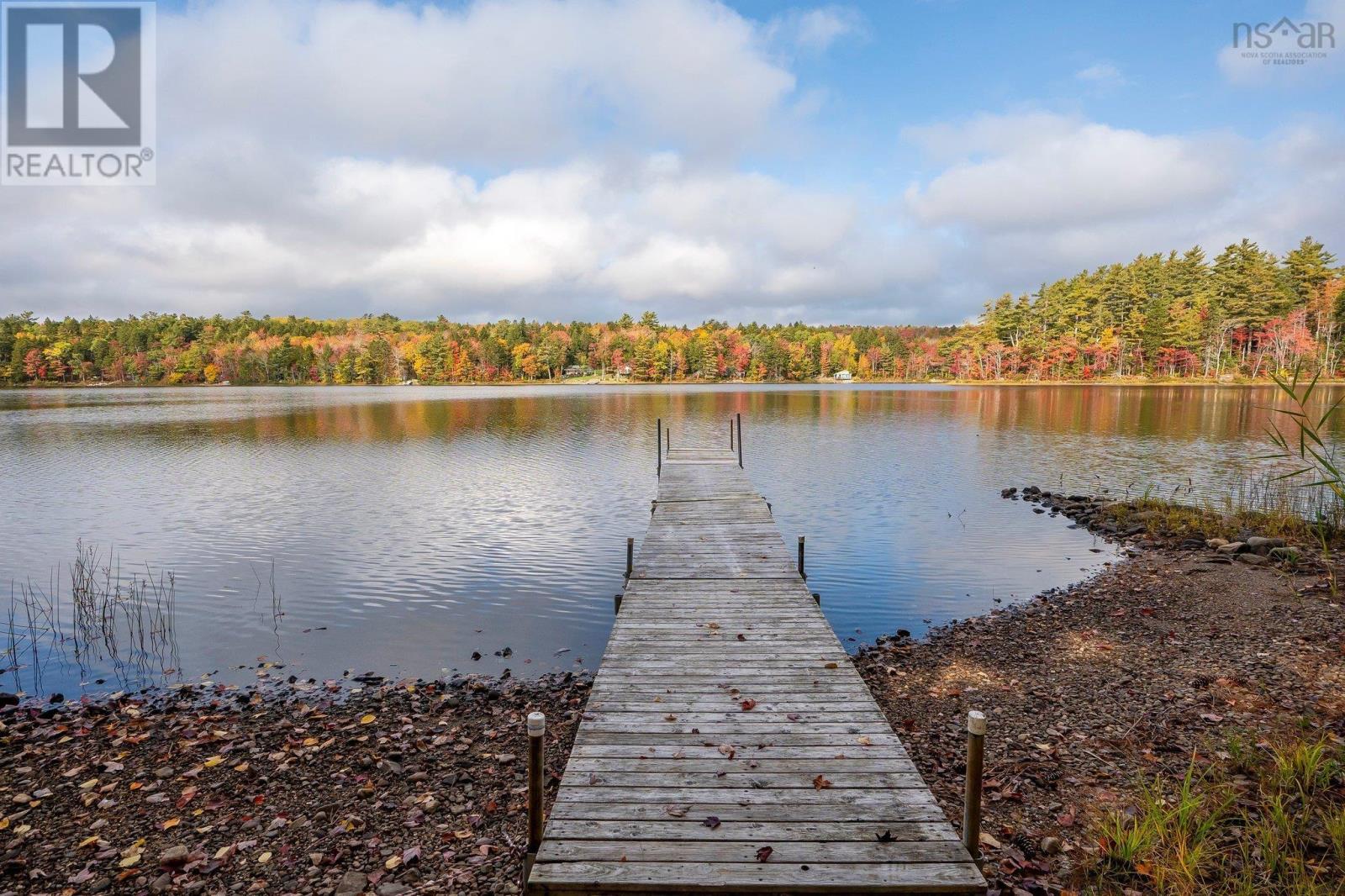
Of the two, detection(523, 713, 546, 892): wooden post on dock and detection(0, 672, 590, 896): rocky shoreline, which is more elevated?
detection(523, 713, 546, 892): wooden post on dock

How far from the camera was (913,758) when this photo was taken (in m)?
6.28

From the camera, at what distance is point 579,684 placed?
8.46 m

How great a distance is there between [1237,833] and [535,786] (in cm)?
472

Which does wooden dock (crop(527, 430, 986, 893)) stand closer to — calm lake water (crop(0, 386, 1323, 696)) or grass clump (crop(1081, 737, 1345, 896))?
grass clump (crop(1081, 737, 1345, 896))

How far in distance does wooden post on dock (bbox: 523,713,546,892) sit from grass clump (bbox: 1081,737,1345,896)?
11.4ft

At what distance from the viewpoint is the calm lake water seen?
10281 mm

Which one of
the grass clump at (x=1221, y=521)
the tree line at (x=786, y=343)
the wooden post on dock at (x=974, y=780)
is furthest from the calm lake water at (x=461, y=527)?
the tree line at (x=786, y=343)

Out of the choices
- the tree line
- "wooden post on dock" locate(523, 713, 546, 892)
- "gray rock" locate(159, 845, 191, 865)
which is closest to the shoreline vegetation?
"gray rock" locate(159, 845, 191, 865)

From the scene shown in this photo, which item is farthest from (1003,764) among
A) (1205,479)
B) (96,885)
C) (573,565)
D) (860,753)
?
(1205,479)

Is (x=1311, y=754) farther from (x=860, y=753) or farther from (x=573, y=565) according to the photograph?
(x=573, y=565)

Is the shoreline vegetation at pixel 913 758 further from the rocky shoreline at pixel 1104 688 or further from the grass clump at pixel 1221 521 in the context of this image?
the grass clump at pixel 1221 521

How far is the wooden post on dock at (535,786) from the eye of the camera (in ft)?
13.2

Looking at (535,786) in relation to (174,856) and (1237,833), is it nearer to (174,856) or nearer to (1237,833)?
(174,856)

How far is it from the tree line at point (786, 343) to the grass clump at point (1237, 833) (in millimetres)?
76931
